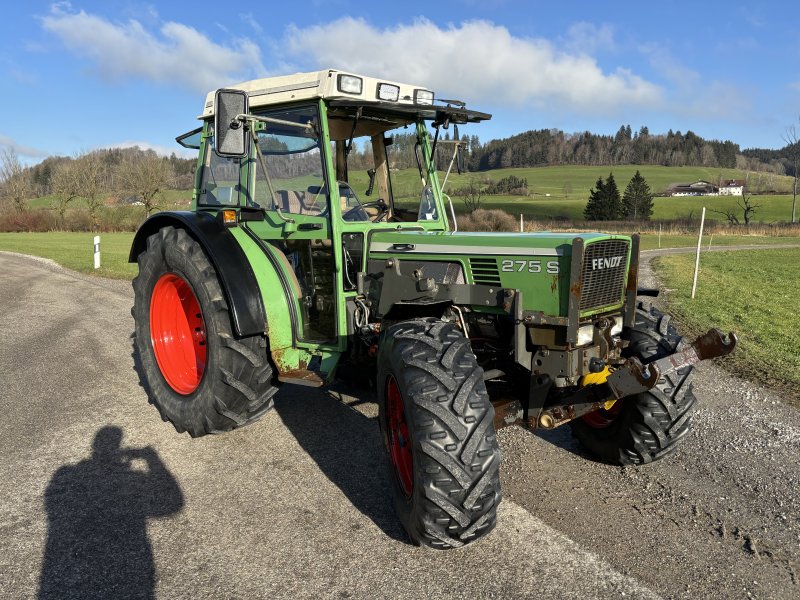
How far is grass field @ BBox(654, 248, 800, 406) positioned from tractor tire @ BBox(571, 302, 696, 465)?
2469mm

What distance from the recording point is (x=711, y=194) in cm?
8175

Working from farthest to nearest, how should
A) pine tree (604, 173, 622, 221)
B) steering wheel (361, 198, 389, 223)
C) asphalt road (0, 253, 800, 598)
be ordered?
pine tree (604, 173, 622, 221)
steering wheel (361, 198, 389, 223)
asphalt road (0, 253, 800, 598)

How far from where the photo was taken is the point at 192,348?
17.3ft

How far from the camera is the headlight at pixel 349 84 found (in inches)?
156

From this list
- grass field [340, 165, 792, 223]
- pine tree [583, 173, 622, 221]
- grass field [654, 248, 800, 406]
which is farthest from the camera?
grass field [340, 165, 792, 223]

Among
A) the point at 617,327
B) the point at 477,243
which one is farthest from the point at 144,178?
the point at 617,327

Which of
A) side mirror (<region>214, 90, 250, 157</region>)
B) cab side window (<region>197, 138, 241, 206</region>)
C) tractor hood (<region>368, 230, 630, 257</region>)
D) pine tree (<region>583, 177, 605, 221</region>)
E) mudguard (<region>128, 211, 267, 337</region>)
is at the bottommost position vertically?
pine tree (<region>583, 177, 605, 221</region>)

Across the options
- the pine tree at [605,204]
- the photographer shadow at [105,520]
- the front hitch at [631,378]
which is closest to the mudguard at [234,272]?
the photographer shadow at [105,520]

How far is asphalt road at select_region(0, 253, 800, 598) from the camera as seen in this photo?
2873mm

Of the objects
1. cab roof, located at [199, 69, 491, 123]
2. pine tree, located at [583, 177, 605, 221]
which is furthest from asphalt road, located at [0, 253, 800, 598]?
pine tree, located at [583, 177, 605, 221]

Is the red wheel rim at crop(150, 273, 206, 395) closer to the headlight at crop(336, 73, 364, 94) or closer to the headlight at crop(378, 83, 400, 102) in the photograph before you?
the headlight at crop(336, 73, 364, 94)

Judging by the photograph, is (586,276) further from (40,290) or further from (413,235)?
(40,290)

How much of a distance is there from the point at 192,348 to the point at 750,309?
30.9 feet

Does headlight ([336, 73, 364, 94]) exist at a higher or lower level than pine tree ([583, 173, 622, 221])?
higher
